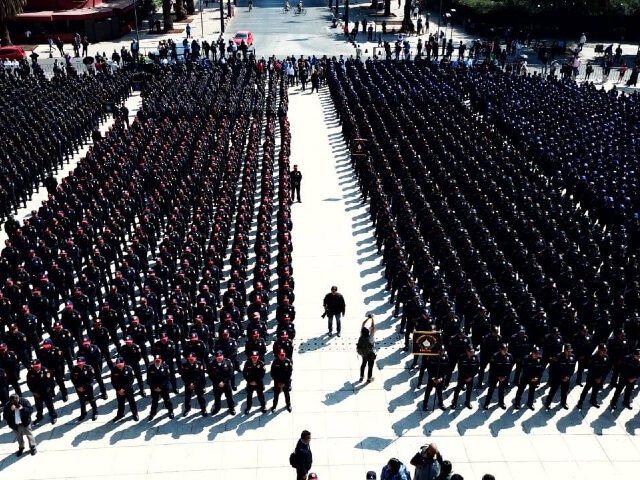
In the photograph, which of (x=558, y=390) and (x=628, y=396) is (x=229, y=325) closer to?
(x=558, y=390)

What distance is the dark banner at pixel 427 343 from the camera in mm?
10867

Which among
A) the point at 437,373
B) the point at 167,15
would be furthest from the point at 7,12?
the point at 437,373

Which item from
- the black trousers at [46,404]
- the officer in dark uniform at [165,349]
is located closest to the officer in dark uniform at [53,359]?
the black trousers at [46,404]

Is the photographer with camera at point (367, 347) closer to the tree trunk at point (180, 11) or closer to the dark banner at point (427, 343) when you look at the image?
the dark banner at point (427, 343)

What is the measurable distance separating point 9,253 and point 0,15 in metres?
36.7

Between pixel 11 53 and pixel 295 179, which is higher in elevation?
pixel 11 53

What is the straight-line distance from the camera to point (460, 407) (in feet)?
37.2

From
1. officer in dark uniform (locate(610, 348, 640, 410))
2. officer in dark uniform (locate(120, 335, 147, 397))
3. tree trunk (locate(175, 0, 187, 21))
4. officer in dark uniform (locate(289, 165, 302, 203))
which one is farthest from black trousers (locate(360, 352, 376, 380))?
tree trunk (locate(175, 0, 187, 21))

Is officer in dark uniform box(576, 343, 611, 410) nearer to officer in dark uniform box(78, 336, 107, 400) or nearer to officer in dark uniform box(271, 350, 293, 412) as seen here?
officer in dark uniform box(271, 350, 293, 412)

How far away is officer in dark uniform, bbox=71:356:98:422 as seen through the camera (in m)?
10.5

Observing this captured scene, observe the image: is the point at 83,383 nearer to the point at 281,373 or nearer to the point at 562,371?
the point at 281,373

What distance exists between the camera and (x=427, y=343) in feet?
35.7

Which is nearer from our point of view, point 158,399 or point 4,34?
point 158,399

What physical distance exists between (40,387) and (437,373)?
22.6 feet
